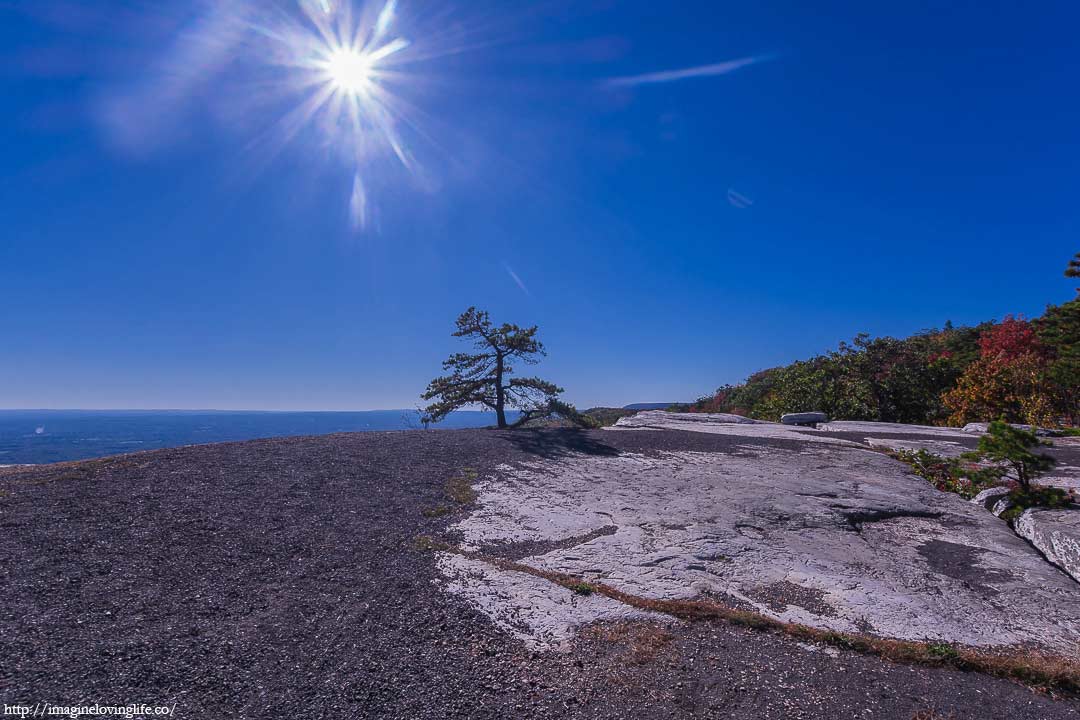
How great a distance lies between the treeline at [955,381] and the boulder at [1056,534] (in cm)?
1592

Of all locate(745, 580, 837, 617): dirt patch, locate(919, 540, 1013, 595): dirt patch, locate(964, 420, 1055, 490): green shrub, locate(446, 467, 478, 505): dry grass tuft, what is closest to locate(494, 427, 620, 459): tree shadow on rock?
locate(446, 467, 478, 505): dry grass tuft

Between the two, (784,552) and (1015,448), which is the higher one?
(1015,448)

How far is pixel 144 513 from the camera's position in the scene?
6.70m

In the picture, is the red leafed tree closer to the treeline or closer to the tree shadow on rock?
the treeline

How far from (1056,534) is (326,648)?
1048 cm

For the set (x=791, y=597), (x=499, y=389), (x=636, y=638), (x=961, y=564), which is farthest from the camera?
(x=499, y=389)

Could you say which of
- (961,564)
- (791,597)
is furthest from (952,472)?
(791,597)

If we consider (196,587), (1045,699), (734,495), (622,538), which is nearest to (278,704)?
(196,587)

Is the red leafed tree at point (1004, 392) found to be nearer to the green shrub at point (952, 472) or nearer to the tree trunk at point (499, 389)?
the green shrub at point (952, 472)

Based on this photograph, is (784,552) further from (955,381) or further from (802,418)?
(955,381)

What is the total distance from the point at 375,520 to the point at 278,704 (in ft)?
13.1

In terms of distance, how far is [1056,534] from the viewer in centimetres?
690

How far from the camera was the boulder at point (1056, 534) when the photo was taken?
6.38 meters

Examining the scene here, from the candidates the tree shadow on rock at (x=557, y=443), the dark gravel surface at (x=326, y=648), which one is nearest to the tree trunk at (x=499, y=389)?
the tree shadow on rock at (x=557, y=443)
